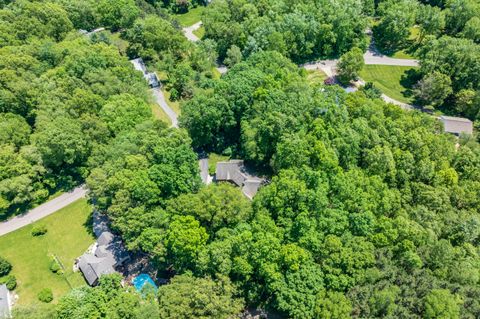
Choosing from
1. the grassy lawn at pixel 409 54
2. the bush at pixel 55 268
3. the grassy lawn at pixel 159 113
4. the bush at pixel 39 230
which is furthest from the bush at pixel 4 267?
the grassy lawn at pixel 409 54

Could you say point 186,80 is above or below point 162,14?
below

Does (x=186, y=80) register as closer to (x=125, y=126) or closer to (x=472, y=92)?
(x=125, y=126)

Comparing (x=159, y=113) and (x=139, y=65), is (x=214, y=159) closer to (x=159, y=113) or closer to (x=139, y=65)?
(x=159, y=113)

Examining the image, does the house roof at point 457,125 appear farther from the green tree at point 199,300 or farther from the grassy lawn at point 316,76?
the green tree at point 199,300

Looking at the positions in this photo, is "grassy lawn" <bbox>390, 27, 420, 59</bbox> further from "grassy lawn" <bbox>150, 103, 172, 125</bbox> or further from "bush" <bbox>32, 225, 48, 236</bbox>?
"bush" <bbox>32, 225, 48, 236</bbox>

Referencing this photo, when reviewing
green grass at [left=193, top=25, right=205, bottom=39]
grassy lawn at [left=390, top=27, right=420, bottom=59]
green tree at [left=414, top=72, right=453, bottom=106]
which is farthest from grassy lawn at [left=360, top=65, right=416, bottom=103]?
green grass at [left=193, top=25, right=205, bottom=39]

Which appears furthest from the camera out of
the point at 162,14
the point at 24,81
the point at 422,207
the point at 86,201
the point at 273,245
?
the point at 162,14

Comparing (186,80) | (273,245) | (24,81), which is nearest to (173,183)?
(273,245)

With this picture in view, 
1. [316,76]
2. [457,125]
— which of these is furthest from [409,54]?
[457,125]
